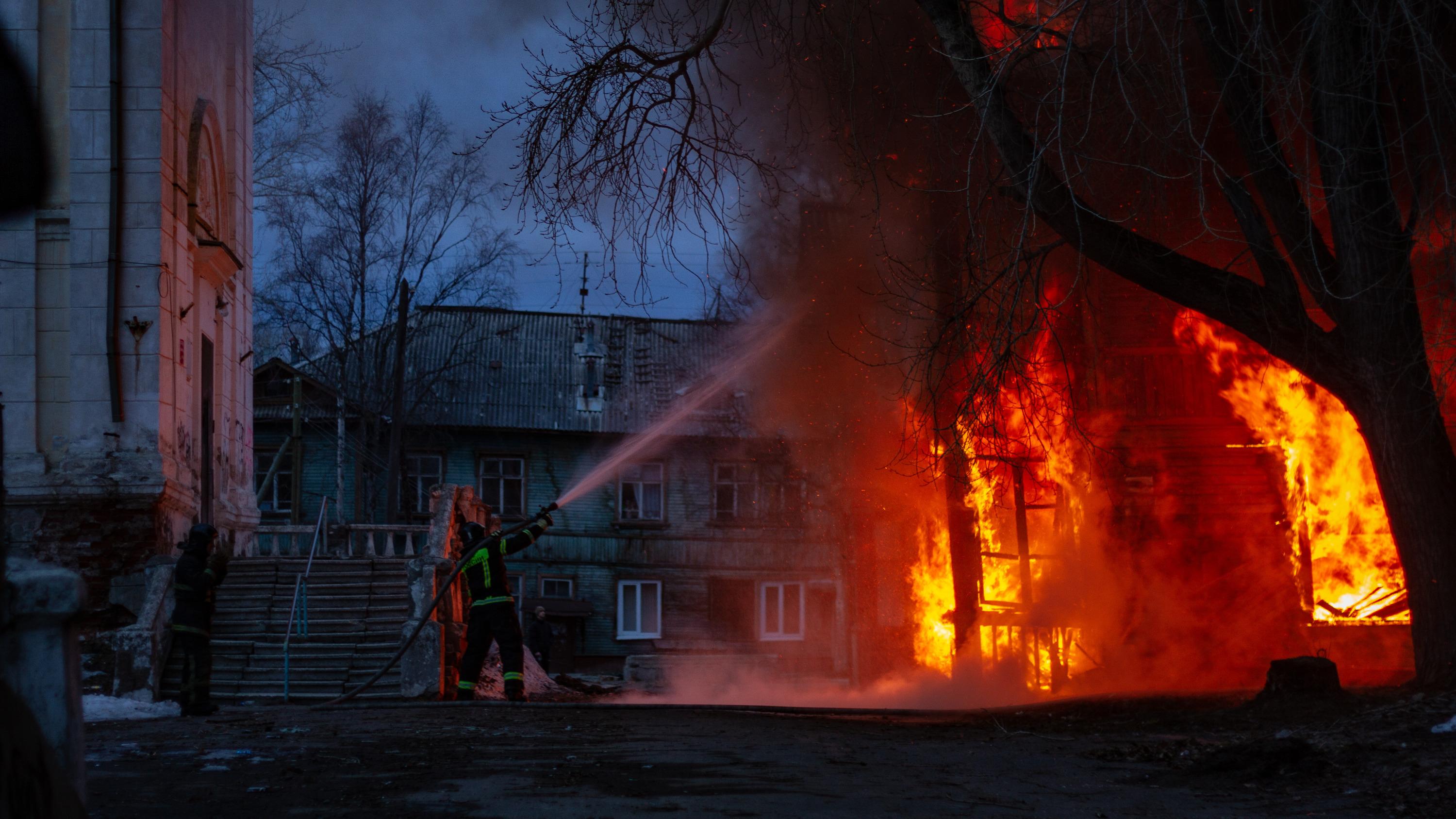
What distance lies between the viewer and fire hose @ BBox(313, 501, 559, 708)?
12953 millimetres

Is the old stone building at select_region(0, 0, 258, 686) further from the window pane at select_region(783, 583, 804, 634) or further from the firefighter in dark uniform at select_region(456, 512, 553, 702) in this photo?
the window pane at select_region(783, 583, 804, 634)

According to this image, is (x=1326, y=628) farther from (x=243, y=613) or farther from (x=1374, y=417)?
(x=243, y=613)

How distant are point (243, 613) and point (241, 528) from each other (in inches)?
135

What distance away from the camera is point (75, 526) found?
48.2ft

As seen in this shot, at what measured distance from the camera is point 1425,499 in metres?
9.46

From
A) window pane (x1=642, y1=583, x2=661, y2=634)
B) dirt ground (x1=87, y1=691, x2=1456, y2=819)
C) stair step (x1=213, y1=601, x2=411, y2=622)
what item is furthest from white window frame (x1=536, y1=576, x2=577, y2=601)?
dirt ground (x1=87, y1=691, x2=1456, y2=819)

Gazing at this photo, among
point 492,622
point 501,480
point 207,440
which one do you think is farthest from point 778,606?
point 492,622

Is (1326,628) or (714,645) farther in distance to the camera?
(714,645)

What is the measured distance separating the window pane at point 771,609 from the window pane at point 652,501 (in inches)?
141

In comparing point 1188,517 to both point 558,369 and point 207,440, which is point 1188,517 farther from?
point 558,369

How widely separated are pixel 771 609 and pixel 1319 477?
19572mm

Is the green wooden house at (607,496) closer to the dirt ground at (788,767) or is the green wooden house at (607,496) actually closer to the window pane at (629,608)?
the window pane at (629,608)

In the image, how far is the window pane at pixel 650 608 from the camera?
33.8m

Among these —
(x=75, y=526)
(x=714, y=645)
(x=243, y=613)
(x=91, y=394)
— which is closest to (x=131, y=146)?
(x=91, y=394)
